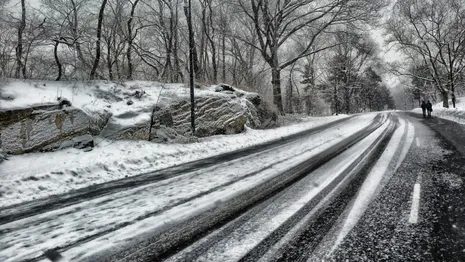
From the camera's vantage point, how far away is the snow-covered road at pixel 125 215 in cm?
376

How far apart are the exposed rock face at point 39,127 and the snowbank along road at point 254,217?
12.2 feet

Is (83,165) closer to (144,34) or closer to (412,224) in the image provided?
(412,224)

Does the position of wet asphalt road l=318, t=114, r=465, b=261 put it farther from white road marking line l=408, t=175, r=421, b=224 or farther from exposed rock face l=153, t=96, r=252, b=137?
exposed rock face l=153, t=96, r=252, b=137

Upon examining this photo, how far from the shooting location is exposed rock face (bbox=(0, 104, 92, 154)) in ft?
29.0

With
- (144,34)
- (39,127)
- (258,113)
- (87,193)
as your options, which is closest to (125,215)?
(87,193)

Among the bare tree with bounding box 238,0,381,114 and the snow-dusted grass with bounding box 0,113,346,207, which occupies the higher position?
the bare tree with bounding box 238,0,381,114

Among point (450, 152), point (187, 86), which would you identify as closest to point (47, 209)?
point (450, 152)

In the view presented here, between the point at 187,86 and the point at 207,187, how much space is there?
10678mm

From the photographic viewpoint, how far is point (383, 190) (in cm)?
551

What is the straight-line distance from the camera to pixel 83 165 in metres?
8.46

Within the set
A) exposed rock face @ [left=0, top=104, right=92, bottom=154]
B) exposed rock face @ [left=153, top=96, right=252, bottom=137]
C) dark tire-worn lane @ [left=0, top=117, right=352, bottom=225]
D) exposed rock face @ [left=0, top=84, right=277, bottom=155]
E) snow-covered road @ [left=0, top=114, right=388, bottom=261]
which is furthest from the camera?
exposed rock face @ [left=153, top=96, right=252, bottom=137]

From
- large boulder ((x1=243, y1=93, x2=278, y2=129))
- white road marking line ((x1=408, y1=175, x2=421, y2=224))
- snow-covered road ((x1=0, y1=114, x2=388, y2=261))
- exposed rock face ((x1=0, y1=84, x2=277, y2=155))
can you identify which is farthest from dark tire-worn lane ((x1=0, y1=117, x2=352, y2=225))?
large boulder ((x1=243, y1=93, x2=278, y2=129))

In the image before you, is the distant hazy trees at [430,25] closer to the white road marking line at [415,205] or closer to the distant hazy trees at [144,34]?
the distant hazy trees at [144,34]

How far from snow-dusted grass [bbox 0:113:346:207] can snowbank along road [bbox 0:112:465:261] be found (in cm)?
94
